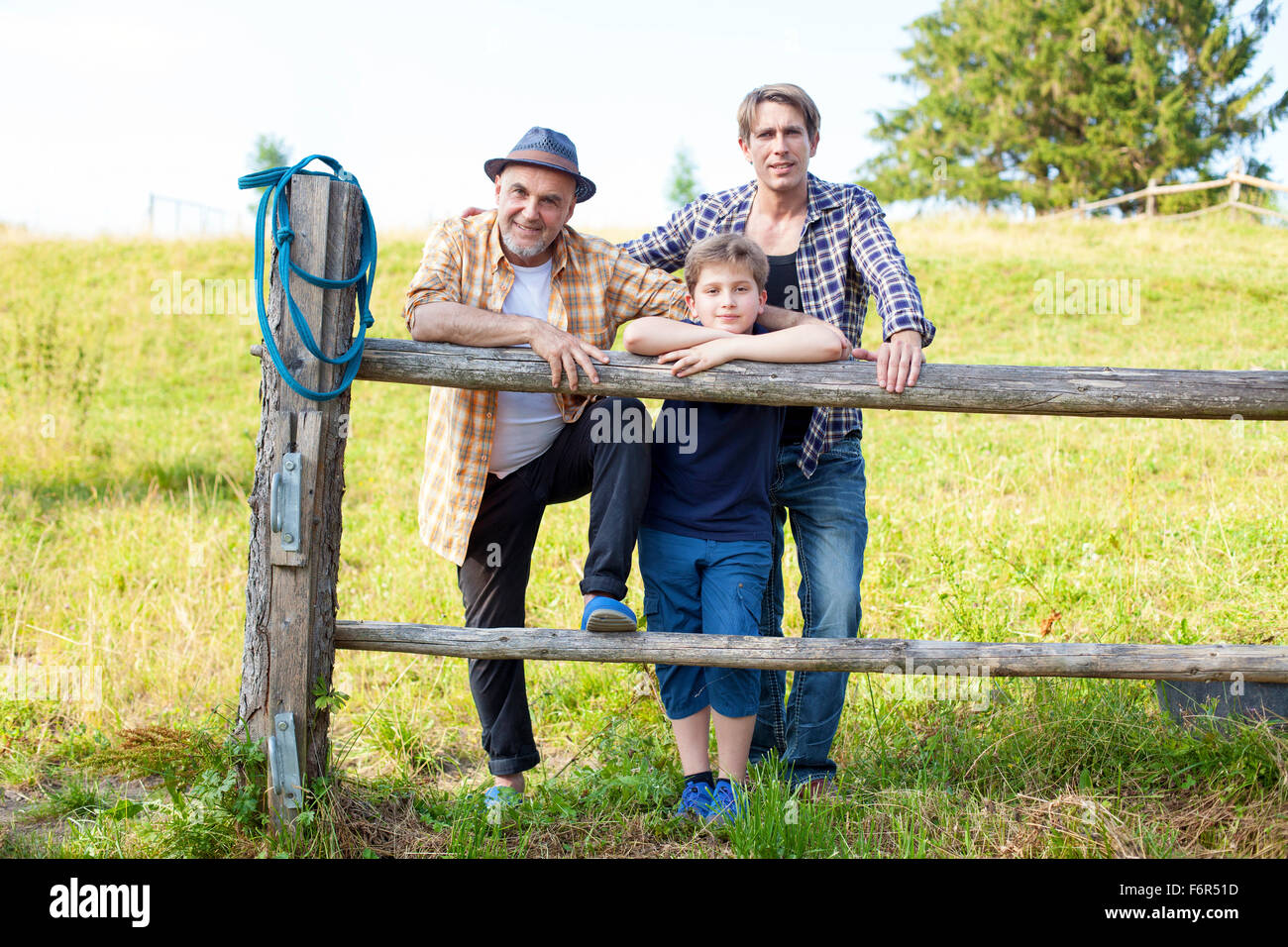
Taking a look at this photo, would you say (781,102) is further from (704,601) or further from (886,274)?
(704,601)

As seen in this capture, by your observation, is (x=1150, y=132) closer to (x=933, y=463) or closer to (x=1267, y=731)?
(x=933, y=463)

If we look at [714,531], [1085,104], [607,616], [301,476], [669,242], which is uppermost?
[1085,104]

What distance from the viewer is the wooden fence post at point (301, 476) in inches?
120

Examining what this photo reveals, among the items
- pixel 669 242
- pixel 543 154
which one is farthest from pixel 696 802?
pixel 543 154

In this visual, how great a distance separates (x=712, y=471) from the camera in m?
3.32

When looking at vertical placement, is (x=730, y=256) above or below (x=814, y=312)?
above

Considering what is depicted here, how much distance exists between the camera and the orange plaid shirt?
11.1 feet

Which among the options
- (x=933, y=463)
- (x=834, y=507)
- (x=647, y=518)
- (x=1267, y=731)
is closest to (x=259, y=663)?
(x=647, y=518)

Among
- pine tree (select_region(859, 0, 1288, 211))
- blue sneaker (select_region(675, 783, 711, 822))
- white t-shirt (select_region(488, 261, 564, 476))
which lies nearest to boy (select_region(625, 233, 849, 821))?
blue sneaker (select_region(675, 783, 711, 822))

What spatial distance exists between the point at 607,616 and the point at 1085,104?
105 feet

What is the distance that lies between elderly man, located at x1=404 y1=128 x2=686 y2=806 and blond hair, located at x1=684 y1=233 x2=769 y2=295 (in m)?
0.26

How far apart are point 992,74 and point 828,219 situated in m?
32.8
